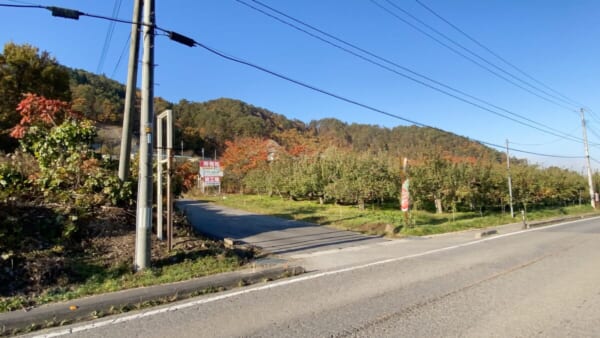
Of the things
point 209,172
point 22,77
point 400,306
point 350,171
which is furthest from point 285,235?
point 22,77

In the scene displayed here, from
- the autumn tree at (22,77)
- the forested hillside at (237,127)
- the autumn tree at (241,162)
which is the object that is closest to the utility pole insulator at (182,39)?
the autumn tree at (22,77)

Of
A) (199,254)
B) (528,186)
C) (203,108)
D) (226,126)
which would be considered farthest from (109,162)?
(203,108)

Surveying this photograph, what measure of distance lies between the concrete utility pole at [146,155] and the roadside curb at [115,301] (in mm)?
1078

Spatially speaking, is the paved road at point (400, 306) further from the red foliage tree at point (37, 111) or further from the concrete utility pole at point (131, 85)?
the red foliage tree at point (37, 111)

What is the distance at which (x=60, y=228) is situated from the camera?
23.4 ft

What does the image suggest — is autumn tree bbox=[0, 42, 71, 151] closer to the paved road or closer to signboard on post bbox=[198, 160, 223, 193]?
signboard on post bbox=[198, 160, 223, 193]

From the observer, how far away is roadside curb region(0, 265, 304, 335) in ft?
13.5

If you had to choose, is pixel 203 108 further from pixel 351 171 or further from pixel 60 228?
pixel 60 228

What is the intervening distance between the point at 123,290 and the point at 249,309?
2.01 meters

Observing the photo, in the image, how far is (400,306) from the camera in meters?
4.82

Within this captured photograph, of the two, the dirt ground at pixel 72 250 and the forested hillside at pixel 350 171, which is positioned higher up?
the forested hillside at pixel 350 171

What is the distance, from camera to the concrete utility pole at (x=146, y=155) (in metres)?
6.14

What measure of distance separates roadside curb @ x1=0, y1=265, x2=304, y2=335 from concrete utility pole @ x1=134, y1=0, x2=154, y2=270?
42.4 inches

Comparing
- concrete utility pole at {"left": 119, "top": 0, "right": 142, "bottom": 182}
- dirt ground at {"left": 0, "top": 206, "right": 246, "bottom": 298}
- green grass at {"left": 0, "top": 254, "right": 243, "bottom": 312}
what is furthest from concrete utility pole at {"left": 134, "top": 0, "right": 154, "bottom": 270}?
Result: concrete utility pole at {"left": 119, "top": 0, "right": 142, "bottom": 182}
